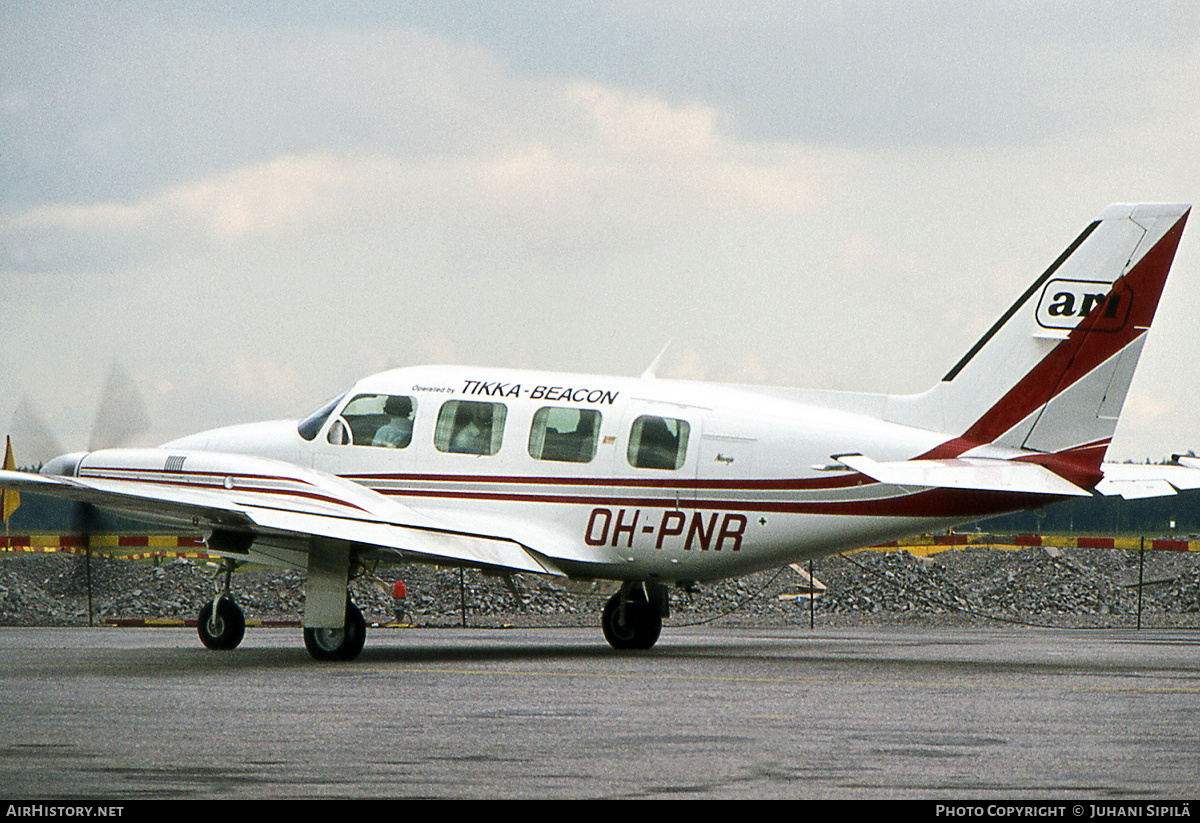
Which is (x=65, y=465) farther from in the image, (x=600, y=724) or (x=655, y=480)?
(x=600, y=724)

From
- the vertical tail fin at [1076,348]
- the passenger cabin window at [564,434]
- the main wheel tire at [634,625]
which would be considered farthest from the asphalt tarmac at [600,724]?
the vertical tail fin at [1076,348]

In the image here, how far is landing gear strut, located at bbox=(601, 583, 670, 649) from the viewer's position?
20.6 metres

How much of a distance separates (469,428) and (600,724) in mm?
9133

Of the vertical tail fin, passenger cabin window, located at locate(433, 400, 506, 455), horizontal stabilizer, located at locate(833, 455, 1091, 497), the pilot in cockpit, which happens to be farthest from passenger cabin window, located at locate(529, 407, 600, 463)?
the vertical tail fin

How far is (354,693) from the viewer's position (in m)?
14.1

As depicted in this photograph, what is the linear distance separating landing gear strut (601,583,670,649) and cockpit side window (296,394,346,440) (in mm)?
4761

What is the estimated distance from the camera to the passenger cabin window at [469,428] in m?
20.0

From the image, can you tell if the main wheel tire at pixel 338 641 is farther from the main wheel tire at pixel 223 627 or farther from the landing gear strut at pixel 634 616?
the landing gear strut at pixel 634 616

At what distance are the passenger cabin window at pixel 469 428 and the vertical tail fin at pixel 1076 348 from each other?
581cm

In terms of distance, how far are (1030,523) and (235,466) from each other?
87.1 meters

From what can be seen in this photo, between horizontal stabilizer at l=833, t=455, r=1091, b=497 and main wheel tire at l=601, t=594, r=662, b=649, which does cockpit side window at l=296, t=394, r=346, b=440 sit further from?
horizontal stabilizer at l=833, t=455, r=1091, b=497
